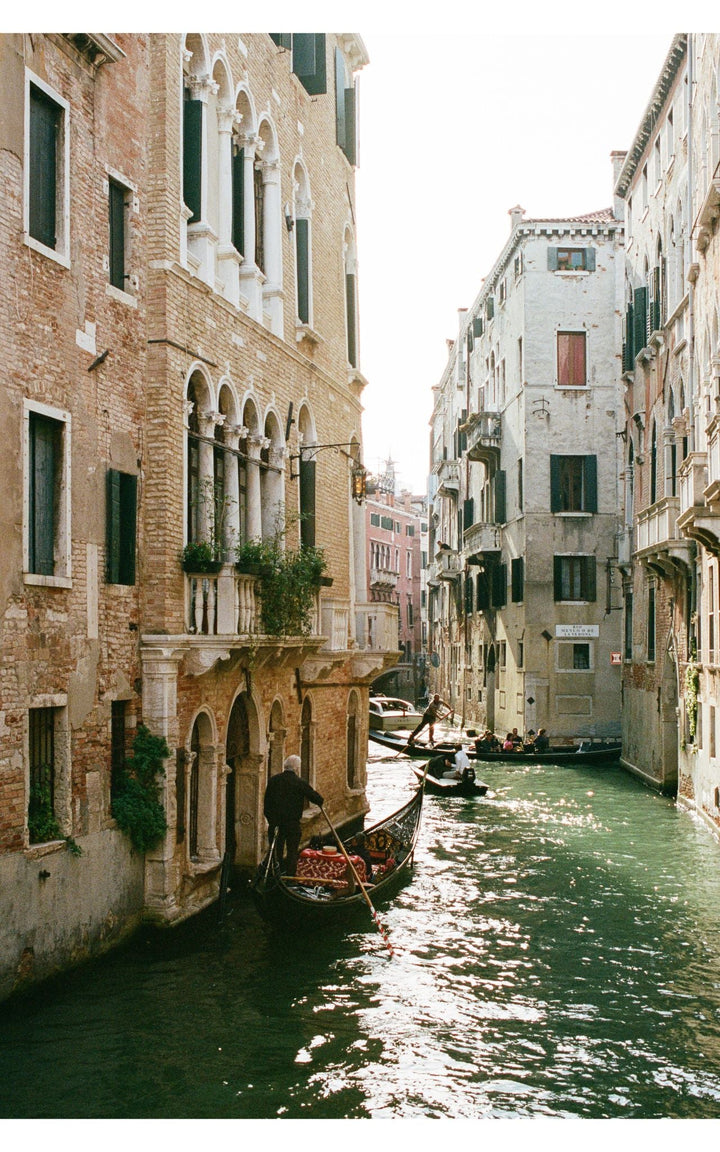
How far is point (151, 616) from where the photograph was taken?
10.2 meters

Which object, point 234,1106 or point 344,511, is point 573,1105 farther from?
point 344,511

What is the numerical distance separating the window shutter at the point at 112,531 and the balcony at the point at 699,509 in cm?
744

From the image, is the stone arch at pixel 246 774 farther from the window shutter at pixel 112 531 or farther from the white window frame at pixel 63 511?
the white window frame at pixel 63 511

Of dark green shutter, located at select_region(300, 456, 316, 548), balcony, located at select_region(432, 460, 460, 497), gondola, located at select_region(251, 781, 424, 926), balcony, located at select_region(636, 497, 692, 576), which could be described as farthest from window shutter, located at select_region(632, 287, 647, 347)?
balcony, located at select_region(432, 460, 460, 497)

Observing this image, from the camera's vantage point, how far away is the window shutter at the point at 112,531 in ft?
31.5

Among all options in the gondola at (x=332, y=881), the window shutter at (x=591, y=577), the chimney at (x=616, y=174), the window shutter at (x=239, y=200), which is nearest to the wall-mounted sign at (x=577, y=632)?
the window shutter at (x=591, y=577)

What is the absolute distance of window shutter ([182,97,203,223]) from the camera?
36.2 ft

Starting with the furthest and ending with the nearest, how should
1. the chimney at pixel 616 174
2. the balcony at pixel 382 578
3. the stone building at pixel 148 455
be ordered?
1. the balcony at pixel 382 578
2. the chimney at pixel 616 174
3. the stone building at pixel 148 455


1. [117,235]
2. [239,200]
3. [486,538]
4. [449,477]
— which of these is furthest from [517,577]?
[117,235]

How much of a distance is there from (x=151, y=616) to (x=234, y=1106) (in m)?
4.47

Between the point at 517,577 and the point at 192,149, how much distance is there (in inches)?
755

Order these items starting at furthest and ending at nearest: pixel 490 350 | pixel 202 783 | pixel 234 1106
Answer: pixel 490 350 < pixel 202 783 < pixel 234 1106

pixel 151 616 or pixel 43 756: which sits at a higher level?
pixel 151 616

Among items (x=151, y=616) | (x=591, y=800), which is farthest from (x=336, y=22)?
(x=591, y=800)
